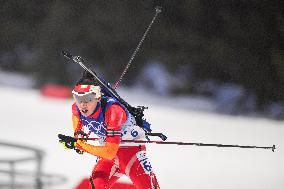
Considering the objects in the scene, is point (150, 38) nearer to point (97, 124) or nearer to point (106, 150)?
point (97, 124)

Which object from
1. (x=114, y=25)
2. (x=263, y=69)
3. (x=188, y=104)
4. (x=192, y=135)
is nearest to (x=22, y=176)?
(x=192, y=135)

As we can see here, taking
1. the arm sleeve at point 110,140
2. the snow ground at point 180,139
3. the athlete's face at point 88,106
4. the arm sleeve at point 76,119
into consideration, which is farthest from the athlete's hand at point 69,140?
the snow ground at point 180,139

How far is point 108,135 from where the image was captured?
2434mm

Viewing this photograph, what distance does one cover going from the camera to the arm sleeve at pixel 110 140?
7.95 ft

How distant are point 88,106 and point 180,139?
1.73 m

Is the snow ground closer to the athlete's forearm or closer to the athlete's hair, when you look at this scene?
the athlete's forearm

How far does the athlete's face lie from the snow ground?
2.94 ft

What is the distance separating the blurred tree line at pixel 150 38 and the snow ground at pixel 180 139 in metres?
0.67

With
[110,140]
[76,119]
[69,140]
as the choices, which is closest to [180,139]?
[76,119]

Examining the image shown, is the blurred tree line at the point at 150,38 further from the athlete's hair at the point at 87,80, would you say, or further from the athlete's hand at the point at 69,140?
the athlete's hand at the point at 69,140

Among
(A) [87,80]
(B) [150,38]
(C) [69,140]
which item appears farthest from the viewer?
(B) [150,38]

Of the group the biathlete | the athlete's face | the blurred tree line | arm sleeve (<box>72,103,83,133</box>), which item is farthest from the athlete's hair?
the blurred tree line

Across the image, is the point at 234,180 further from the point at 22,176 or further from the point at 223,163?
the point at 22,176

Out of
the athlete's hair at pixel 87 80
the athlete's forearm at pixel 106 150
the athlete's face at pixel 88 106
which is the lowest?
the athlete's forearm at pixel 106 150
